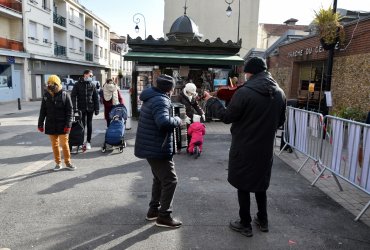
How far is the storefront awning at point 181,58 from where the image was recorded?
1106cm

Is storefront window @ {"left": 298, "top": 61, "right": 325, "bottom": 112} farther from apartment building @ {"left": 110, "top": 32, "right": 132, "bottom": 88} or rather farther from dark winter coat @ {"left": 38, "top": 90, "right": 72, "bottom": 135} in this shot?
apartment building @ {"left": 110, "top": 32, "right": 132, "bottom": 88}

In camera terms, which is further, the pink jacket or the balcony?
the balcony

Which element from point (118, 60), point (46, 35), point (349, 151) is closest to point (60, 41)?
point (46, 35)

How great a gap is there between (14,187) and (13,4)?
23761 millimetres

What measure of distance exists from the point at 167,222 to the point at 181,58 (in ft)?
27.3

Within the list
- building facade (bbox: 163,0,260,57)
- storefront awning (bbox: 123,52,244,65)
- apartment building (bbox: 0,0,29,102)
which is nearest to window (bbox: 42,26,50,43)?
apartment building (bbox: 0,0,29,102)

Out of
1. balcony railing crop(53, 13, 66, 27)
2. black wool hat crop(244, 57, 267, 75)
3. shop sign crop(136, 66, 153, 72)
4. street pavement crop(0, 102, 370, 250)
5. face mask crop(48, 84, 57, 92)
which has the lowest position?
street pavement crop(0, 102, 370, 250)

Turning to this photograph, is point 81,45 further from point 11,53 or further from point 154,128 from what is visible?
point 154,128

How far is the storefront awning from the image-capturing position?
11.1 meters

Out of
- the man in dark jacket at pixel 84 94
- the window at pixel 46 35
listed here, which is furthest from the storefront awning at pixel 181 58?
the window at pixel 46 35

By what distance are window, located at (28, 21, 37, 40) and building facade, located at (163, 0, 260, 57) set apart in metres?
13.4

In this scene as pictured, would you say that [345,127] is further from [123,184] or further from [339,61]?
[339,61]

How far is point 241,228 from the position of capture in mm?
3680

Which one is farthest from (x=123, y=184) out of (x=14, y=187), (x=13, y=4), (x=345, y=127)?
(x=13, y=4)
